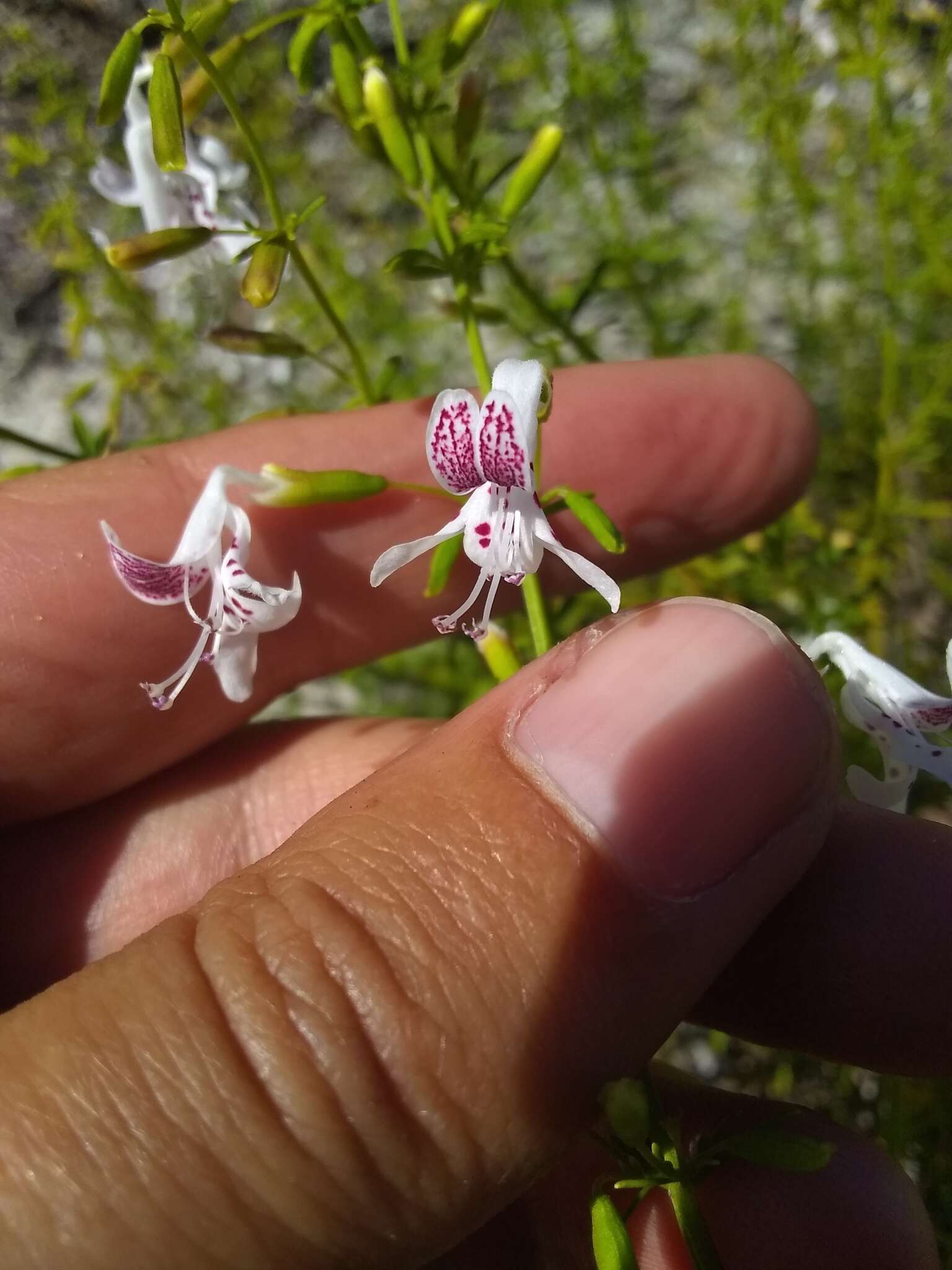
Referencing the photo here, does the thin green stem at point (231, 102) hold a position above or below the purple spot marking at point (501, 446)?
above

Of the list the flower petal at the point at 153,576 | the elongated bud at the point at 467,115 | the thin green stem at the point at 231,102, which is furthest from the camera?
the elongated bud at the point at 467,115

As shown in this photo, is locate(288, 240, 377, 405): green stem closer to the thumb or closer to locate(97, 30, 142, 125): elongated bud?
locate(97, 30, 142, 125): elongated bud

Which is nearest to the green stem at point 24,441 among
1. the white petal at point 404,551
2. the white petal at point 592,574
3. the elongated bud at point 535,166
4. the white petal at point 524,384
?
the white petal at point 404,551

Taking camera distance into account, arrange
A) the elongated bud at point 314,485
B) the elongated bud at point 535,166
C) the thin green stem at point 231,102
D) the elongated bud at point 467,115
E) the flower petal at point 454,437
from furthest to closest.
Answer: the elongated bud at point 467,115
the elongated bud at point 535,166
the elongated bud at point 314,485
the thin green stem at point 231,102
the flower petal at point 454,437

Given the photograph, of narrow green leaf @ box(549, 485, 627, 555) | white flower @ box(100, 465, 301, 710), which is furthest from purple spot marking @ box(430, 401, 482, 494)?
white flower @ box(100, 465, 301, 710)

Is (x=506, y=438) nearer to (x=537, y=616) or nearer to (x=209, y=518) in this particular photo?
(x=537, y=616)

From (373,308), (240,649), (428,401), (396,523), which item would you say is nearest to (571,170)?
(373,308)

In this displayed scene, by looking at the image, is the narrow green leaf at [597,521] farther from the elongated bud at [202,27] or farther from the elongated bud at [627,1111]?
the elongated bud at [202,27]

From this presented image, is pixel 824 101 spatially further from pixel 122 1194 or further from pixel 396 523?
pixel 122 1194

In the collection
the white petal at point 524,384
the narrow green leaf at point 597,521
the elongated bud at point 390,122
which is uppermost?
the elongated bud at point 390,122
